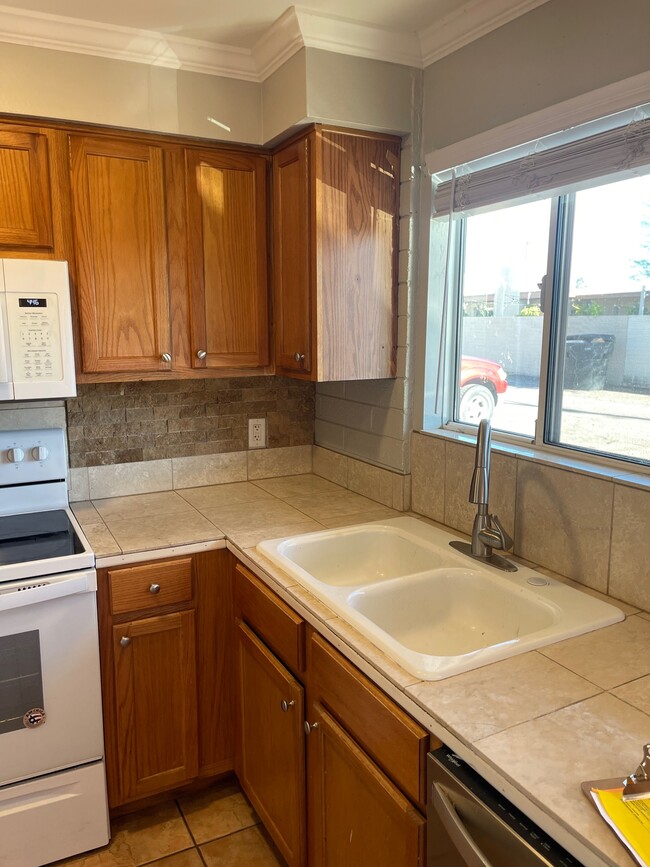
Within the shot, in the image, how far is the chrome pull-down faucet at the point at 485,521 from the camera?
1668 millimetres

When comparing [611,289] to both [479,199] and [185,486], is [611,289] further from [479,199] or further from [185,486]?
[185,486]

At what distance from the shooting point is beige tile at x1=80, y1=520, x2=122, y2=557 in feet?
6.10

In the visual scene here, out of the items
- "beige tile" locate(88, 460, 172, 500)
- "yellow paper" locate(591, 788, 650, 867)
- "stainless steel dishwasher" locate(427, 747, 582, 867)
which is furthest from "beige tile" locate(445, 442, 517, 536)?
"beige tile" locate(88, 460, 172, 500)

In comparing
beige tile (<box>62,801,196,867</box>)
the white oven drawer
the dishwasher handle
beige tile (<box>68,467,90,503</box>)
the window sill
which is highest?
the window sill

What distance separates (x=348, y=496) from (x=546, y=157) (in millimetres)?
1280

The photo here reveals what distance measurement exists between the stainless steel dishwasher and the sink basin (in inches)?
6.7

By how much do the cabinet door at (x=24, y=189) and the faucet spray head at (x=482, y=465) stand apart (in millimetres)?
1383

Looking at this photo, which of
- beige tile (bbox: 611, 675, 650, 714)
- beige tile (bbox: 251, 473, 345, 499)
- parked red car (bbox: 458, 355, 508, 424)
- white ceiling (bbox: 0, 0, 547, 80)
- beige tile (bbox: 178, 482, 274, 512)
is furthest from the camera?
beige tile (bbox: 251, 473, 345, 499)

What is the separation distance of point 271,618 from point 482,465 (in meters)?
0.66

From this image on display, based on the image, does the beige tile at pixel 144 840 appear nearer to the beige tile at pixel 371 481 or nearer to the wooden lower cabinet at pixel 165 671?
the wooden lower cabinet at pixel 165 671

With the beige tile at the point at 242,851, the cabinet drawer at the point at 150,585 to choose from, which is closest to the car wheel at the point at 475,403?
the cabinet drawer at the point at 150,585

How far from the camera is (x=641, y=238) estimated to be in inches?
60.3

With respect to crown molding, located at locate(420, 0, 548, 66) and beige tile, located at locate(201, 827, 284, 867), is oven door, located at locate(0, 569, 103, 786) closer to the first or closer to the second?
beige tile, located at locate(201, 827, 284, 867)

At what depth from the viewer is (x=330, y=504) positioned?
7.55 feet
